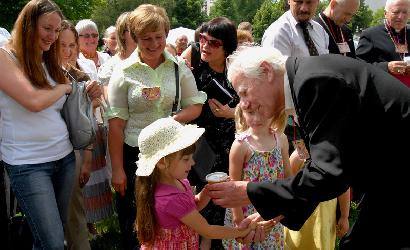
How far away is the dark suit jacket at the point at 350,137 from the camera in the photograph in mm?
1557

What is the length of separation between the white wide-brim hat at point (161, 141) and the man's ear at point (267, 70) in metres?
0.78

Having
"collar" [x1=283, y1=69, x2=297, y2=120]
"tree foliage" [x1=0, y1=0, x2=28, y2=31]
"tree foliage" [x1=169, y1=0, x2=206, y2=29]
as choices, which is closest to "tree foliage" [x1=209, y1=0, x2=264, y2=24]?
"tree foliage" [x1=169, y1=0, x2=206, y2=29]

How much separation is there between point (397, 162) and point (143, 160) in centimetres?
135

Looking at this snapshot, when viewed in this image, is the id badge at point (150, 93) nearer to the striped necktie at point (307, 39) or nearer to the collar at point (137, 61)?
the collar at point (137, 61)

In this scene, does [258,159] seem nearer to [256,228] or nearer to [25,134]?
[256,228]

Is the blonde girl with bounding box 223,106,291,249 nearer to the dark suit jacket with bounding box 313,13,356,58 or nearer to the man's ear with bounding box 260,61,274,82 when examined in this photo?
the man's ear with bounding box 260,61,274,82

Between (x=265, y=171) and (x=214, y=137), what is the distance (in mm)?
845

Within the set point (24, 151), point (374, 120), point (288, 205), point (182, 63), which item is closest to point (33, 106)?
point (24, 151)

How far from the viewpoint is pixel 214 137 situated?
146 inches

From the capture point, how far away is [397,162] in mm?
1640

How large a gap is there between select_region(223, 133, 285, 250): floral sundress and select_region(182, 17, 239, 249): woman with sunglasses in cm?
69

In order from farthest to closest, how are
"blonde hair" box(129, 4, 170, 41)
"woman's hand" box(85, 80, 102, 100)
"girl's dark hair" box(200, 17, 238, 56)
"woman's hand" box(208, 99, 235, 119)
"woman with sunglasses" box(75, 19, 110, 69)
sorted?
"woman with sunglasses" box(75, 19, 110, 69)
"girl's dark hair" box(200, 17, 238, 56)
"woman's hand" box(208, 99, 235, 119)
"woman's hand" box(85, 80, 102, 100)
"blonde hair" box(129, 4, 170, 41)

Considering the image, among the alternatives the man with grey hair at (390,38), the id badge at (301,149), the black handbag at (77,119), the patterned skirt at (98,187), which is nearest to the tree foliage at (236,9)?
the man with grey hair at (390,38)

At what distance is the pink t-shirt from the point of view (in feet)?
8.31
